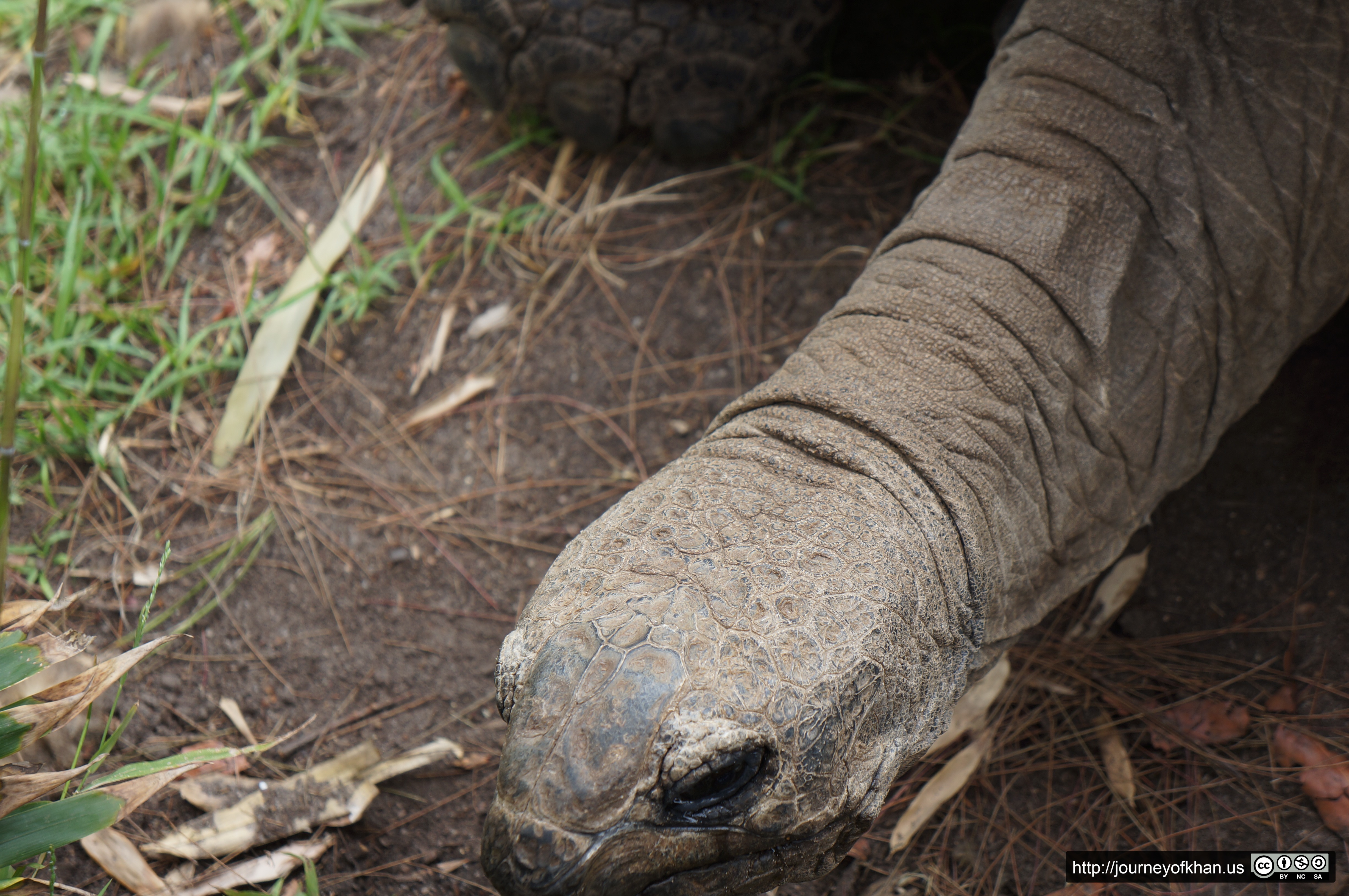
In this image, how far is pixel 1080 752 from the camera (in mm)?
2324

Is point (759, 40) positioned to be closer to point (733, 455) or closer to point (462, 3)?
point (462, 3)

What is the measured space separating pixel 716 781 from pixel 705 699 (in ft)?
0.44

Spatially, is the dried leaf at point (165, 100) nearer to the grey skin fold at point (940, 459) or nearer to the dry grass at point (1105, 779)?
the grey skin fold at point (940, 459)

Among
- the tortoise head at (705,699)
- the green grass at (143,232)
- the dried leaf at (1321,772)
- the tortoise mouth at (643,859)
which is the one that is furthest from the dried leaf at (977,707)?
the green grass at (143,232)

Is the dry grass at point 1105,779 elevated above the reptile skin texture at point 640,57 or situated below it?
below

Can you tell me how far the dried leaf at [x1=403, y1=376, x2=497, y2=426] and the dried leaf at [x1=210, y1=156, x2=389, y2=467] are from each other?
1.51ft

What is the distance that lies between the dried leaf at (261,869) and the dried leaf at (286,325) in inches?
47.5

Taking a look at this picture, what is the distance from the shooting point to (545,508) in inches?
110

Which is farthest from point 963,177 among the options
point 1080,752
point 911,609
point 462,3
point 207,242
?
point 207,242

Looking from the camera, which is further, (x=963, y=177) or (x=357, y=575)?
(x=357, y=575)

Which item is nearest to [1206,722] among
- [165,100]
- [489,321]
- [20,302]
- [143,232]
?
[489,321]

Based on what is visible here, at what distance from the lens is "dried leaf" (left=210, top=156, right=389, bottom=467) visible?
293 cm

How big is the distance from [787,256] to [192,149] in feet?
7.08

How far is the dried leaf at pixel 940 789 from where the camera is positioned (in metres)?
2.21
